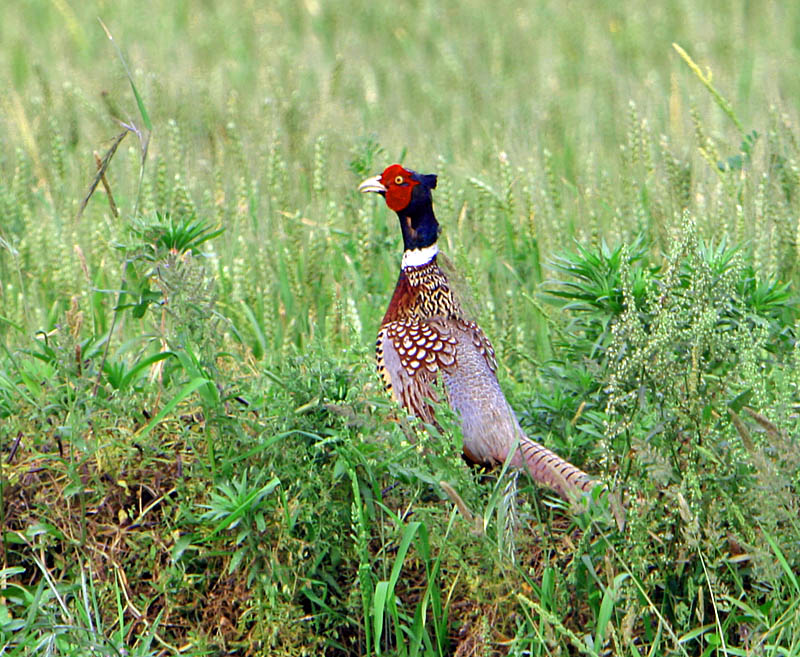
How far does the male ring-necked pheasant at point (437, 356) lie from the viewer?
11.3 ft

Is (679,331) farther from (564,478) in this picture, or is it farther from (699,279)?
(564,478)

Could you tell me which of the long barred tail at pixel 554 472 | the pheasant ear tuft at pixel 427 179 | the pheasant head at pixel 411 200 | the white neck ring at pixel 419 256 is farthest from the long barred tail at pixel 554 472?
the pheasant ear tuft at pixel 427 179

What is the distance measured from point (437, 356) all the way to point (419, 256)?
532 millimetres

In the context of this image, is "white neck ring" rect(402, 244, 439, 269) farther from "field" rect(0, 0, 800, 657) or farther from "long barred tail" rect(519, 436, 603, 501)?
"long barred tail" rect(519, 436, 603, 501)

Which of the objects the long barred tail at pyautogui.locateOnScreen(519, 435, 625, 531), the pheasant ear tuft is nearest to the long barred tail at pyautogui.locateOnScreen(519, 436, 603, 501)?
the long barred tail at pyautogui.locateOnScreen(519, 435, 625, 531)

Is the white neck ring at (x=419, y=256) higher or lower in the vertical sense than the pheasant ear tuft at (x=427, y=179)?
lower

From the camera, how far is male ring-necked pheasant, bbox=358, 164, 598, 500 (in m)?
3.44

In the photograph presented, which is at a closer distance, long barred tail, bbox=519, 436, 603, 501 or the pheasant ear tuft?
long barred tail, bbox=519, 436, 603, 501

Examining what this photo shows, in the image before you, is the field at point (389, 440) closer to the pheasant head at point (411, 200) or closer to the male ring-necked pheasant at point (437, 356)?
the male ring-necked pheasant at point (437, 356)

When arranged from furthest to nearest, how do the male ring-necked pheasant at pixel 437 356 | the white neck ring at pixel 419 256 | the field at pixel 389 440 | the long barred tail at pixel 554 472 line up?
the white neck ring at pixel 419 256, the male ring-necked pheasant at pixel 437 356, the long barred tail at pixel 554 472, the field at pixel 389 440

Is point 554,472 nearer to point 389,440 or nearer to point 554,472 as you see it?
point 554,472

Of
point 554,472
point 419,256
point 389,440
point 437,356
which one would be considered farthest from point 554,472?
point 419,256

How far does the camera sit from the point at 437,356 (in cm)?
384

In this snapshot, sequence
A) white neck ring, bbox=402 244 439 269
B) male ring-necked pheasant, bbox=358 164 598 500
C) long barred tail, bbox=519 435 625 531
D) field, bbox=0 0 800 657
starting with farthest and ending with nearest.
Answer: white neck ring, bbox=402 244 439 269, male ring-necked pheasant, bbox=358 164 598 500, long barred tail, bbox=519 435 625 531, field, bbox=0 0 800 657
